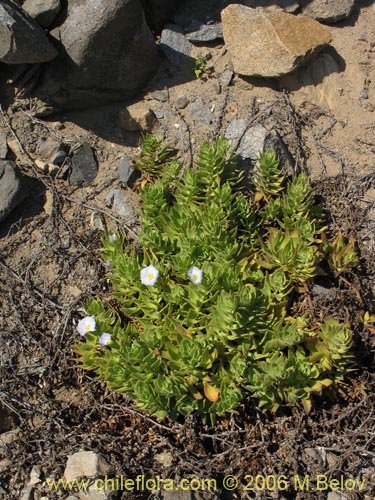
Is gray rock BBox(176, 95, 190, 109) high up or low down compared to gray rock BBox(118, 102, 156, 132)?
down

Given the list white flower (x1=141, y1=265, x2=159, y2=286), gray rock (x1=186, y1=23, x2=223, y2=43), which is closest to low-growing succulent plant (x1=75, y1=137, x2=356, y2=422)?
white flower (x1=141, y1=265, x2=159, y2=286)

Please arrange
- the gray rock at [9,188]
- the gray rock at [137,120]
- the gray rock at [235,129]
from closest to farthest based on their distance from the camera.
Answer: the gray rock at [9,188] → the gray rock at [235,129] → the gray rock at [137,120]

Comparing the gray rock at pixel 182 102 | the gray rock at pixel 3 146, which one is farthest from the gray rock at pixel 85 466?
the gray rock at pixel 182 102

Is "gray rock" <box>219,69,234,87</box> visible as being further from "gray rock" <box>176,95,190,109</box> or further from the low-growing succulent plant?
the low-growing succulent plant

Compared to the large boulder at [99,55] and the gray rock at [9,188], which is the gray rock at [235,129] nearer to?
the large boulder at [99,55]

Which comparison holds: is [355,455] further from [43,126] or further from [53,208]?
[43,126]

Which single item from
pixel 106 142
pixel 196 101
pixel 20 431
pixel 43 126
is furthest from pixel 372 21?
pixel 20 431
